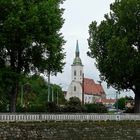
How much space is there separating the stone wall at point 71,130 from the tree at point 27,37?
7.14 m

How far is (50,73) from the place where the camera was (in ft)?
136

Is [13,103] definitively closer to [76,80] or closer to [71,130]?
[71,130]

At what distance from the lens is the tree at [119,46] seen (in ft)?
151

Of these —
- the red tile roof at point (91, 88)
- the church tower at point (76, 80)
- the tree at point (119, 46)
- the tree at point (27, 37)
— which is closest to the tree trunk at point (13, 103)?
the tree at point (27, 37)

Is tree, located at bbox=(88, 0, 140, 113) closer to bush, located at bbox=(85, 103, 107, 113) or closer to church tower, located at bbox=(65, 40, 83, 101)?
bush, located at bbox=(85, 103, 107, 113)

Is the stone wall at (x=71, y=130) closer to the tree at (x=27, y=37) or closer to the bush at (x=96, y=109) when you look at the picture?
the tree at (x=27, y=37)

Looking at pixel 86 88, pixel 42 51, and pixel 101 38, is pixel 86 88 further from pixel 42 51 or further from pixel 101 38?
pixel 42 51

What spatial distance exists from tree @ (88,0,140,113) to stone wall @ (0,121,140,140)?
902cm

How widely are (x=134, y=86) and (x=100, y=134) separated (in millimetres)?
15794

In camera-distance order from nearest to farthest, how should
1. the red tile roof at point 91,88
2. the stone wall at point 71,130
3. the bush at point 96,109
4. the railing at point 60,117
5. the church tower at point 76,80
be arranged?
the stone wall at point 71,130, the railing at point 60,117, the bush at point 96,109, the church tower at point 76,80, the red tile roof at point 91,88

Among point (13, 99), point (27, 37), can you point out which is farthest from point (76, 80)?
point (27, 37)

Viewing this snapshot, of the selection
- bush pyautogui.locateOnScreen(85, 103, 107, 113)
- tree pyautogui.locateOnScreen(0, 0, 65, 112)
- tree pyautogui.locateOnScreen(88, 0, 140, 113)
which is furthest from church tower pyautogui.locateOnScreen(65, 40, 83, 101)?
tree pyautogui.locateOnScreen(0, 0, 65, 112)

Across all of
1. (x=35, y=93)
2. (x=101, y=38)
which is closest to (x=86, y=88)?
(x=35, y=93)

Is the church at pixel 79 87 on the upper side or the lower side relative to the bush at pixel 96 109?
upper
